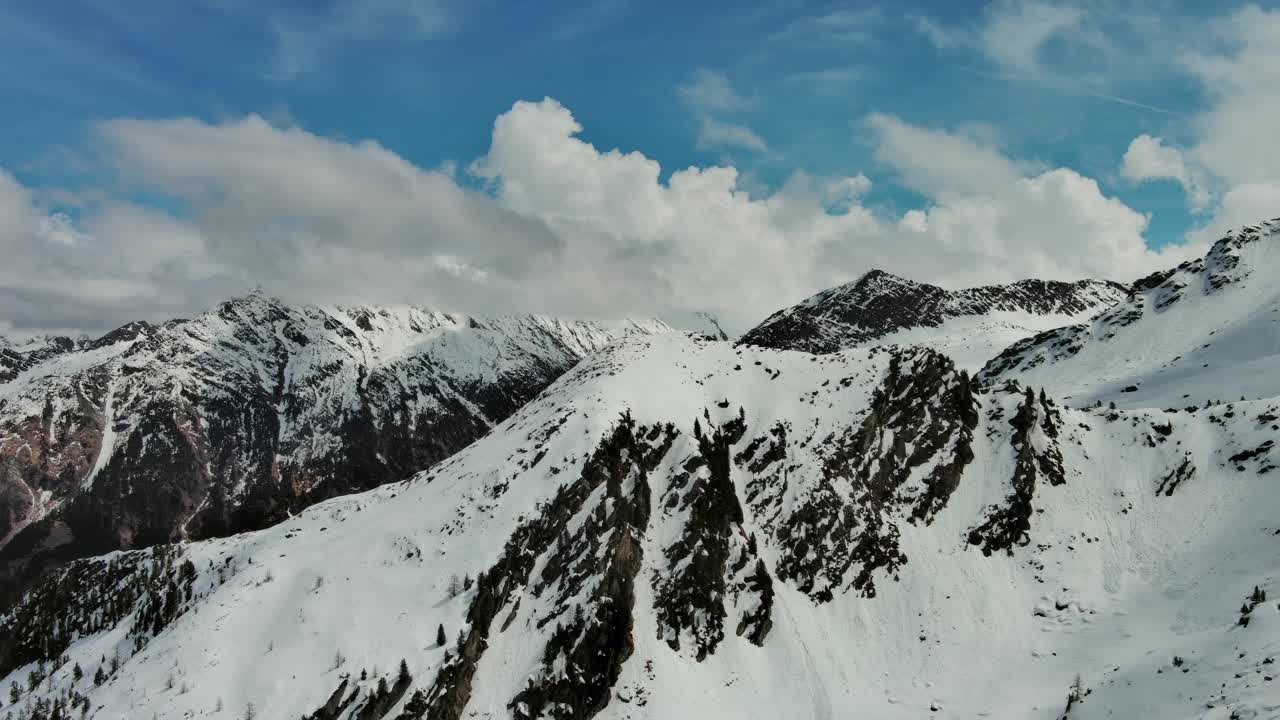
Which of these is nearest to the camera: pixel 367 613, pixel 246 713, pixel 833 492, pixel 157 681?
pixel 246 713

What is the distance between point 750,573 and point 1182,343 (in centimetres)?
13852

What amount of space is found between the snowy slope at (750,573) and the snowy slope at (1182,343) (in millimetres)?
49655

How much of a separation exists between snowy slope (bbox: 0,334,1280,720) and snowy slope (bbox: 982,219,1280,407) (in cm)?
4966

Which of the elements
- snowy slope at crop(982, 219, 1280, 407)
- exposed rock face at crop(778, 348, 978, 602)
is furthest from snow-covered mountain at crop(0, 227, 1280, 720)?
snowy slope at crop(982, 219, 1280, 407)

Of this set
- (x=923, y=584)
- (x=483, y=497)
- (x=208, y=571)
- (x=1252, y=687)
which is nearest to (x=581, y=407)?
(x=483, y=497)

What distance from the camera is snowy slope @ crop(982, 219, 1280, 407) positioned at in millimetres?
114312

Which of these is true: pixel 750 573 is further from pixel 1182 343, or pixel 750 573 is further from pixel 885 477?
pixel 1182 343

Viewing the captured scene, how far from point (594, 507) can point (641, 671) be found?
48.6 ft

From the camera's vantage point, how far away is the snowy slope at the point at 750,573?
2002 inches

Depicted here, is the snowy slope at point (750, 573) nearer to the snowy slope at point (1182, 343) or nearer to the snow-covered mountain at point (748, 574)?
the snow-covered mountain at point (748, 574)

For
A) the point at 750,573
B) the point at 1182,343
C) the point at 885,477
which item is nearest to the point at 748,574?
the point at 750,573

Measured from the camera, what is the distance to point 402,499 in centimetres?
7619

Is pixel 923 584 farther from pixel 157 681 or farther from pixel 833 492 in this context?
pixel 157 681

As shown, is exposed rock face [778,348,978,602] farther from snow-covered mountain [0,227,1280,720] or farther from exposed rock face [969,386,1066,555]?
A: exposed rock face [969,386,1066,555]
